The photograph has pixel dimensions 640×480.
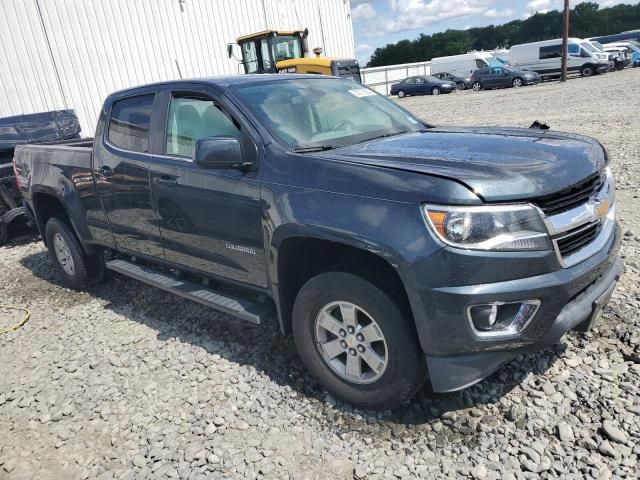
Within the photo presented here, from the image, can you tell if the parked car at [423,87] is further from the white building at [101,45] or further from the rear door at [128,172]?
the rear door at [128,172]

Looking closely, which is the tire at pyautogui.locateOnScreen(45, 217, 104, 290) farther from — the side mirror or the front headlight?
the front headlight

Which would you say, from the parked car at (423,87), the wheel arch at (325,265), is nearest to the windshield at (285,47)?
the parked car at (423,87)

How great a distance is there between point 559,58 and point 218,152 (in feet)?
111

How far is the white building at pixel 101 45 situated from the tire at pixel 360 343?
1670 centimetres

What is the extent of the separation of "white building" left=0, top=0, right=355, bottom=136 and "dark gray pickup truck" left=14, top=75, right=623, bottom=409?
14.6 meters

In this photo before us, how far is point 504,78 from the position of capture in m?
30.0

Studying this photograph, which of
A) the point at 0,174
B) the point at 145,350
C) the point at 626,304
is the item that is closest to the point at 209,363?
the point at 145,350

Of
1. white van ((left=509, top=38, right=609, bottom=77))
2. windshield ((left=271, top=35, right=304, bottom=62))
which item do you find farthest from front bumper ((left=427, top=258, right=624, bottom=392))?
white van ((left=509, top=38, right=609, bottom=77))

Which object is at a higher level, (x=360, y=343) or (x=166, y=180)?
(x=166, y=180)

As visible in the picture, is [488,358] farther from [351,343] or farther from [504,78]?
[504,78]

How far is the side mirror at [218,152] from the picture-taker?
2.94 m

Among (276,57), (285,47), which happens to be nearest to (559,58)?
(285,47)

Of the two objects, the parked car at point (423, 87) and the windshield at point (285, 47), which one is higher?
the windshield at point (285, 47)

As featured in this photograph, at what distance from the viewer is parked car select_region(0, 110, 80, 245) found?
680cm
